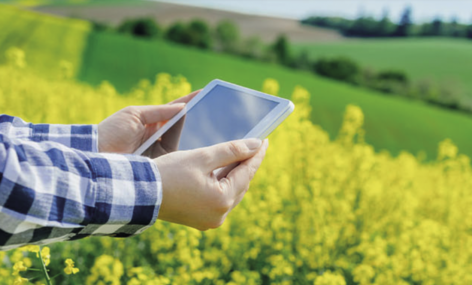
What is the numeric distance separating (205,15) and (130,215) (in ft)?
140

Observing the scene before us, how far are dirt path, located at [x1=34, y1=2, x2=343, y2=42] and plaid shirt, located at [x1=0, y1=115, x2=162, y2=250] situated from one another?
3650cm

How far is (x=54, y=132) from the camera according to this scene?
6.28 ft

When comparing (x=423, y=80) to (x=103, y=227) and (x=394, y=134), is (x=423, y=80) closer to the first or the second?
(x=394, y=134)

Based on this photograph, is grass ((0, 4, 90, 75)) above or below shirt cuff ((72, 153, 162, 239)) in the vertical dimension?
below

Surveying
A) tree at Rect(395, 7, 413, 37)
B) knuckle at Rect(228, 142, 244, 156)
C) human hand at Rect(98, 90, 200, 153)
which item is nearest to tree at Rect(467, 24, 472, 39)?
tree at Rect(395, 7, 413, 37)

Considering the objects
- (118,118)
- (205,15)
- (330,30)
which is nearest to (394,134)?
(118,118)

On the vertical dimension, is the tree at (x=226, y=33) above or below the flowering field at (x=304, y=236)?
below

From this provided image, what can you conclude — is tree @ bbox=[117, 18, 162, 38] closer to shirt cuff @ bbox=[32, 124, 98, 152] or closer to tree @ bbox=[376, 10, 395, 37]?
tree @ bbox=[376, 10, 395, 37]

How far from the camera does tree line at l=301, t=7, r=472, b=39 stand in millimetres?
51000

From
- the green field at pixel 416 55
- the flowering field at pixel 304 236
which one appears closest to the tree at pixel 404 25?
the green field at pixel 416 55

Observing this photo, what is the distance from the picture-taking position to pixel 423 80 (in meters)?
35.3

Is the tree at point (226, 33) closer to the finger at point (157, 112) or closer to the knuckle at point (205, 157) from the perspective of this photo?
the finger at point (157, 112)

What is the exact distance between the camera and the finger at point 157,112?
217cm

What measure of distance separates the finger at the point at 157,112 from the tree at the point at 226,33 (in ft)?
122
